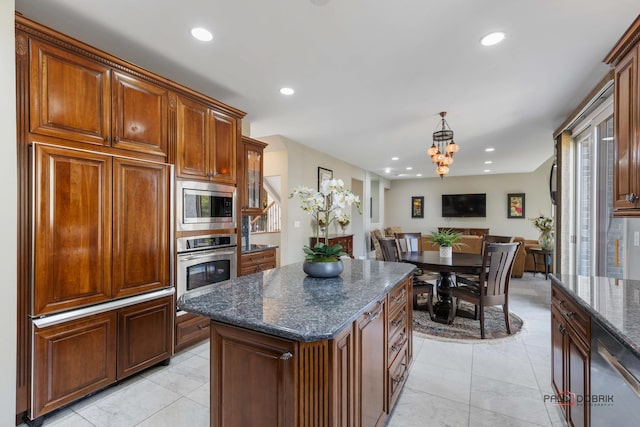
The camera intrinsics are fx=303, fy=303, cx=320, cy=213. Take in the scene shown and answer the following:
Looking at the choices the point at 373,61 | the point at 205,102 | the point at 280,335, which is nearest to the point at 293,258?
the point at 205,102

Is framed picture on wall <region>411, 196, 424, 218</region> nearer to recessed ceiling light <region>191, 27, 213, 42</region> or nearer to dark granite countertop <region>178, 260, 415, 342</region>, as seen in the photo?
dark granite countertop <region>178, 260, 415, 342</region>

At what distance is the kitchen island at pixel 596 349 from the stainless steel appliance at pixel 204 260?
269 cm

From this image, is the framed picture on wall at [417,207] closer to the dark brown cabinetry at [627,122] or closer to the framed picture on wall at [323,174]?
the framed picture on wall at [323,174]

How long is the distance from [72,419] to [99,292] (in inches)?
30.8

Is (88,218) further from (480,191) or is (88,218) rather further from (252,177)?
(480,191)

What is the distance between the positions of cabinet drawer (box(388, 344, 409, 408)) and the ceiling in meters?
2.26

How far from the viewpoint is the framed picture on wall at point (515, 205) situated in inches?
381

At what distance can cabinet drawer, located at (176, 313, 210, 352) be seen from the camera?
265cm

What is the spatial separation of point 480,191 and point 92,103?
1075cm

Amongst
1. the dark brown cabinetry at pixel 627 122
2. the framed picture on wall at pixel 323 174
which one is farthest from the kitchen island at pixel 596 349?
the framed picture on wall at pixel 323 174

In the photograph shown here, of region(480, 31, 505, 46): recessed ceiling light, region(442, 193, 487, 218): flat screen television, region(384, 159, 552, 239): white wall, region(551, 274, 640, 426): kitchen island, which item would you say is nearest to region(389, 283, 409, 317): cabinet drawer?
region(551, 274, 640, 426): kitchen island

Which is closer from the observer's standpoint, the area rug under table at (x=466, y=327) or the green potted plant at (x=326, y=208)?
the green potted plant at (x=326, y=208)

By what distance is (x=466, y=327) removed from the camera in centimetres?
347

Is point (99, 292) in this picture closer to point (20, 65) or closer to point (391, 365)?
point (20, 65)
